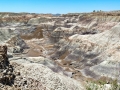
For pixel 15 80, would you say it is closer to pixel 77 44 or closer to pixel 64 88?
pixel 64 88

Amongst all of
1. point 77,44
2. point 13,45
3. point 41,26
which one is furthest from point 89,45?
point 41,26

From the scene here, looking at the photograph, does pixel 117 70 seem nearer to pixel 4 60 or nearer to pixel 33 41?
pixel 4 60

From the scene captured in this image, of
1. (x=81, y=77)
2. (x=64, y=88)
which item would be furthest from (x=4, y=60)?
(x=81, y=77)

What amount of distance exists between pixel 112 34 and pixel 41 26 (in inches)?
2929

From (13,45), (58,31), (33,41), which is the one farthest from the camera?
(33,41)

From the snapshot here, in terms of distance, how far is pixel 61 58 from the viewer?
296 feet

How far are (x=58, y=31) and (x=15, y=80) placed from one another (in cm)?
8799

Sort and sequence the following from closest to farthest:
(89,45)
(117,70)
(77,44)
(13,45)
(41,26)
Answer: (117,70) → (89,45) → (77,44) → (13,45) → (41,26)

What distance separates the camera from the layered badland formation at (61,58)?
37.7 meters

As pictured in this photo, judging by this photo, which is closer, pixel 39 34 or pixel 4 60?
pixel 4 60

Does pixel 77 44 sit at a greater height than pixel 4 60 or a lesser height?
lesser

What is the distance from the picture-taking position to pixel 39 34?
14375cm

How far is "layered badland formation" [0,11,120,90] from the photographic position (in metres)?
37.7

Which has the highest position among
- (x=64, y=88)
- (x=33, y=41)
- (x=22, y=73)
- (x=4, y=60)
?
(x=4, y=60)
